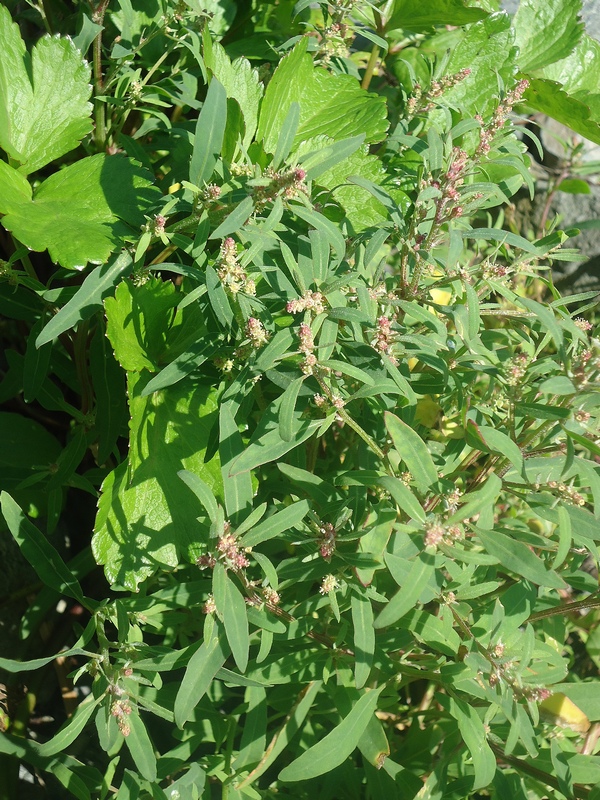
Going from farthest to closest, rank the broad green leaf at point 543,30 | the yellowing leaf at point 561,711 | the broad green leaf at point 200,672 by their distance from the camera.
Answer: the broad green leaf at point 543,30, the yellowing leaf at point 561,711, the broad green leaf at point 200,672

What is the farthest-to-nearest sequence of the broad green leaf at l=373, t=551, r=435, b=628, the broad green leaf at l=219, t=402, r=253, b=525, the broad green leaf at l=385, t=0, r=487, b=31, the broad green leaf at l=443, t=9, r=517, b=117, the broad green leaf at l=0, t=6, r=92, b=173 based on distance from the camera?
1. the broad green leaf at l=443, t=9, r=517, b=117
2. the broad green leaf at l=385, t=0, r=487, b=31
3. the broad green leaf at l=0, t=6, r=92, b=173
4. the broad green leaf at l=219, t=402, r=253, b=525
5. the broad green leaf at l=373, t=551, r=435, b=628

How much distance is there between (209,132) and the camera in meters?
1.29

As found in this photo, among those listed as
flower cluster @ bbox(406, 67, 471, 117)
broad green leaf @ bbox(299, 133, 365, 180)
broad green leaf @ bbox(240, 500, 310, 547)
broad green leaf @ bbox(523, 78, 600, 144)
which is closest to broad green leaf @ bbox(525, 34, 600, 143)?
broad green leaf @ bbox(523, 78, 600, 144)

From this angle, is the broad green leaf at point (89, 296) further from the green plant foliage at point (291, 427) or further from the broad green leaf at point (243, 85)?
the broad green leaf at point (243, 85)

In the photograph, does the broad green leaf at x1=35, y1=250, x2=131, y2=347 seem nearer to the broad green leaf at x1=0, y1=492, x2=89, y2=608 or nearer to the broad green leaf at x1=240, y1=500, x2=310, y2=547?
the broad green leaf at x1=0, y1=492, x2=89, y2=608

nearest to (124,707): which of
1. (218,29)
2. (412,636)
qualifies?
(412,636)

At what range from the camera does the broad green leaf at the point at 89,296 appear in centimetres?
138

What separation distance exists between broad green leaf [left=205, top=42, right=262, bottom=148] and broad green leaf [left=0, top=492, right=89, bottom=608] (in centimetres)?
90

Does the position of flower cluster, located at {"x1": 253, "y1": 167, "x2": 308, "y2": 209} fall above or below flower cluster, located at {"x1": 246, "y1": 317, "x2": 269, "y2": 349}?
above

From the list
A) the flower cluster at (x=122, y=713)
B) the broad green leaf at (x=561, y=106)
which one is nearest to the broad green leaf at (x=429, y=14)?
the broad green leaf at (x=561, y=106)

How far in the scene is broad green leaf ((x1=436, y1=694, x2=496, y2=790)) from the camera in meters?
1.29

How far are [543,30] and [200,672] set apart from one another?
6.72ft

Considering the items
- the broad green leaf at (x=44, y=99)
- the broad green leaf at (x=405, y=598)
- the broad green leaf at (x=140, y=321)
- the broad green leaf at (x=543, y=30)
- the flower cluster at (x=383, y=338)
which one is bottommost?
the broad green leaf at (x=405, y=598)

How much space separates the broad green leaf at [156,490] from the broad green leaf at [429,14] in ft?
3.73
